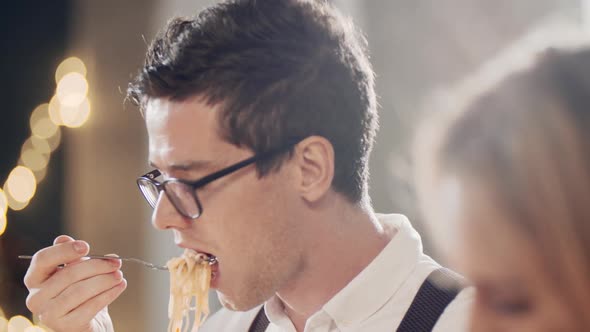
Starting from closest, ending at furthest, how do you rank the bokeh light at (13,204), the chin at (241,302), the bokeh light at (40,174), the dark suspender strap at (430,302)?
1. the dark suspender strap at (430,302)
2. the chin at (241,302)
3. the bokeh light at (13,204)
4. the bokeh light at (40,174)

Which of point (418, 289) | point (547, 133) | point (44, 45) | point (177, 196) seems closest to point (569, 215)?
point (547, 133)

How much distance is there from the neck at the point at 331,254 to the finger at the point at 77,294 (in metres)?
0.40

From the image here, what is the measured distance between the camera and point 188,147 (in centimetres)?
147

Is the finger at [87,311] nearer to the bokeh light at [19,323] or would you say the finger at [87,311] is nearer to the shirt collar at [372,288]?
the shirt collar at [372,288]

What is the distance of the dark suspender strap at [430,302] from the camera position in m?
1.39

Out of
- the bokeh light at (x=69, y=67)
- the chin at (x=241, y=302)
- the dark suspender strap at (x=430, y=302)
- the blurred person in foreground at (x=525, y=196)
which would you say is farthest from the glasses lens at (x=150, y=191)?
the bokeh light at (x=69, y=67)

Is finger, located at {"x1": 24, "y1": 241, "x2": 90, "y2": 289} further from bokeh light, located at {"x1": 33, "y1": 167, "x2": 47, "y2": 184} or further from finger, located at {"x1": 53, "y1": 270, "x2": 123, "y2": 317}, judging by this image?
bokeh light, located at {"x1": 33, "y1": 167, "x2": 47, "y2": 184}

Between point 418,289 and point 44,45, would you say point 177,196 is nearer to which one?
point 418,289

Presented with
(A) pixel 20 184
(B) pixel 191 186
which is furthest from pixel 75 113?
(B) pixel 191 186

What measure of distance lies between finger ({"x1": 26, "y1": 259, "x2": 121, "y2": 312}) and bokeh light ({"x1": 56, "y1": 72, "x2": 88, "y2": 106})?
1.49 metres

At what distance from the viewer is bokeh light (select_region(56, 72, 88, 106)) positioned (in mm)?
2955

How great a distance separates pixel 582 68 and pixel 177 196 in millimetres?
952

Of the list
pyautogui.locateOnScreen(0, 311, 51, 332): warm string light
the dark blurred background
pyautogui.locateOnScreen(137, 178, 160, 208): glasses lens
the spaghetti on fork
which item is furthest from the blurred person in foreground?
the dark blurred background

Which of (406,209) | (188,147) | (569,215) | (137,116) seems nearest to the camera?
(569,215)
